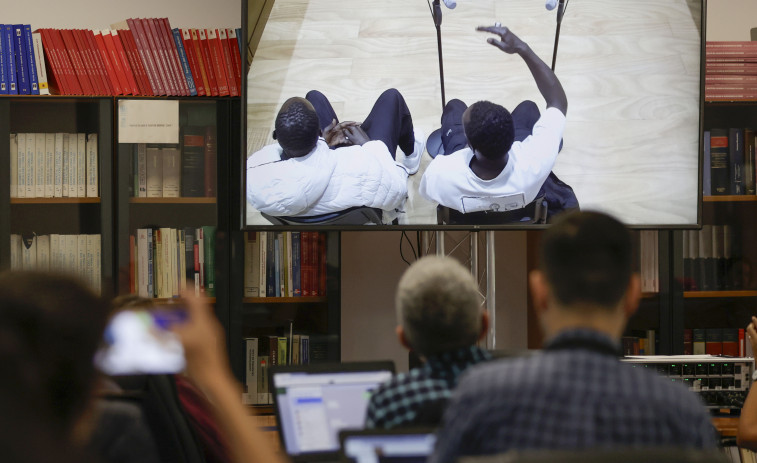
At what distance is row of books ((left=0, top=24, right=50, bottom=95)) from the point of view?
3545 millimetres

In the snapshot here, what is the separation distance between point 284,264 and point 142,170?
0.71 meters

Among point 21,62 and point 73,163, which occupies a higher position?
point 21,62

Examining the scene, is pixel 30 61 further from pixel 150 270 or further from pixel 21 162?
pixel 150 270

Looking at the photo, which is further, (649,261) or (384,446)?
(649,261)

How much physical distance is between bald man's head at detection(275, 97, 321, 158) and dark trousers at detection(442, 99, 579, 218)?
1.72ft

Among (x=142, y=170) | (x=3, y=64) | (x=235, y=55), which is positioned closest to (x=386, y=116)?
(x=235, y=55)

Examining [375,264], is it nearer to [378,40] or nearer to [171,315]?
[378,40]

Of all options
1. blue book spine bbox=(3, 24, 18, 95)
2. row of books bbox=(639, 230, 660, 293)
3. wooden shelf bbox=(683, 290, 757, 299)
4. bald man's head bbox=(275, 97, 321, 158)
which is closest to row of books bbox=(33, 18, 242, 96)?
blue book spine bbox=(3, 24, 18, 95)

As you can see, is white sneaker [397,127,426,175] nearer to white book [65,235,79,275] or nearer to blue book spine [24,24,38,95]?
white book [65,235,79,275]

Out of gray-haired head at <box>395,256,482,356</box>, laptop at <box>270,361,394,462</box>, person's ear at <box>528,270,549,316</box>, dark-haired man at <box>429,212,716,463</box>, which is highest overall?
person's ear at <box>528,270,549,316</box>

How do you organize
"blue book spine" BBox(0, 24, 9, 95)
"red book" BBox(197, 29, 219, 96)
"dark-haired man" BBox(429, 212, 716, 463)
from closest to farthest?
"dark-haired man" BBox(429, 212, 716, 463)
"blue book spine" BBox(0, 24, 9, 95)
"red book" BBox(197, 29, 219, 96)

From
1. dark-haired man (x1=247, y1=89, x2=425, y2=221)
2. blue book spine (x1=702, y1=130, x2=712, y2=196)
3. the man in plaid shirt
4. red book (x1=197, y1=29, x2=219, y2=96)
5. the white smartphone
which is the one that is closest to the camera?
the white smartphone

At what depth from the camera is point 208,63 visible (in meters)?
3.65

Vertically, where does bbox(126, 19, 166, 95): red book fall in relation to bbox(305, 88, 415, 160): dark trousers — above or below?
above
